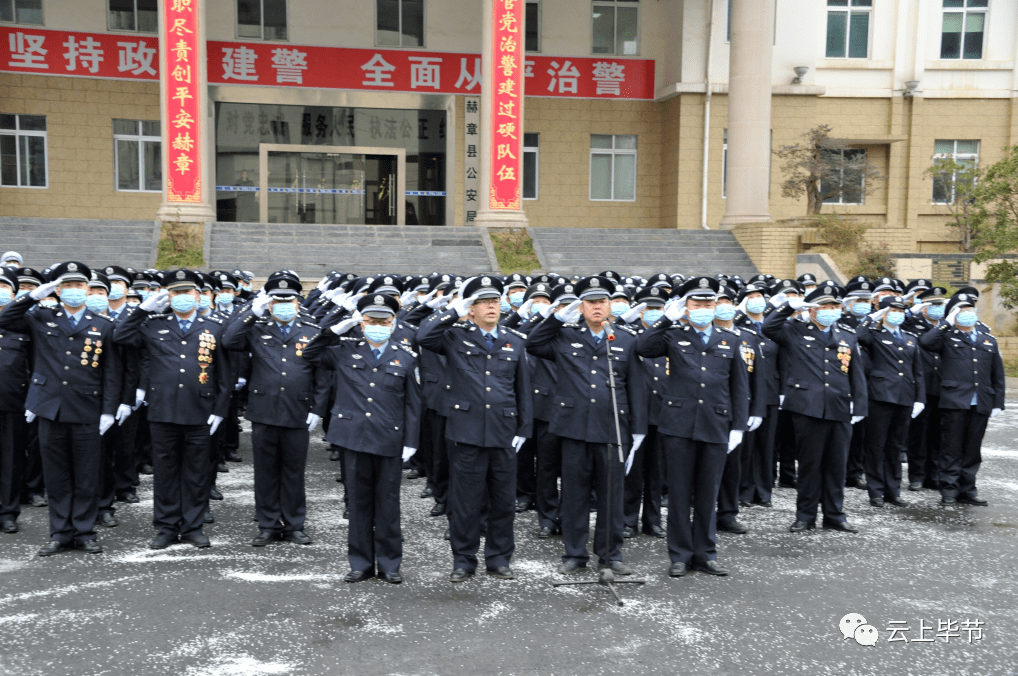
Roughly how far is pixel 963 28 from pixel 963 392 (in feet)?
75.4

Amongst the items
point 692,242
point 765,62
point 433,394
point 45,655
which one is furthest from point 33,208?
point 45,655

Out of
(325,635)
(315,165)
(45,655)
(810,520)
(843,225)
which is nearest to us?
(45,655)

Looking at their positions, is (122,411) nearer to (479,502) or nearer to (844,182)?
(479,502)

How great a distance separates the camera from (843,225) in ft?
65.9

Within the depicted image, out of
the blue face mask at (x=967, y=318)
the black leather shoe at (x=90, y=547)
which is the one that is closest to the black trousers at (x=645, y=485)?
the blue face mask at (x=967, y=318)

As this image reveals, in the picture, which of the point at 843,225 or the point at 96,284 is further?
the point at 843,225

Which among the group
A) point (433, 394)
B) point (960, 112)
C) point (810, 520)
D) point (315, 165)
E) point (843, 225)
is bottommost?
point (810, 520)

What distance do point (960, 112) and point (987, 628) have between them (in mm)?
25943

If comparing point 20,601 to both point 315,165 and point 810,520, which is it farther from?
point 315,165

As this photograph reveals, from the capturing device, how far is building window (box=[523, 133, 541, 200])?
27594 millimetres

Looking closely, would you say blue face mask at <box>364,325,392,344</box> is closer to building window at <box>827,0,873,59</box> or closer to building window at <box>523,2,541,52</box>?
building window at <box>523,2,541,52</box>

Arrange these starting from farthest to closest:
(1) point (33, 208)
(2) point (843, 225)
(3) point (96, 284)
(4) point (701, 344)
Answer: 1. (1) point (33, 208)
2. (2) point (843, 225)
3. (3) point (96, 284)
4. (4) point (701, 344)

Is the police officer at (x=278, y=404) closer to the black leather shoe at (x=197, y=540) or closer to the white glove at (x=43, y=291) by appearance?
the black leather shoe at (x=197, y=540)

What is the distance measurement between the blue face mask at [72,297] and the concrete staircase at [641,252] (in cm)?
1316
